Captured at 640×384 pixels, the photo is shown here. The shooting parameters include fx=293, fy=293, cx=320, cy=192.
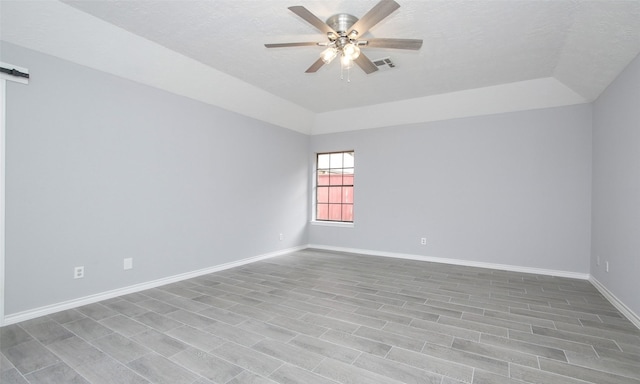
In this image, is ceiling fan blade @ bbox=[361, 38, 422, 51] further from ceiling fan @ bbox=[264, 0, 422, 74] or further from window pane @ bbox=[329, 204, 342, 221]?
window pane @ bbox=[329, 204, 342, 221]

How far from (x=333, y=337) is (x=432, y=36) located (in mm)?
3050

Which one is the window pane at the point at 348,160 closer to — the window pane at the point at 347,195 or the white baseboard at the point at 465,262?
the window pane at the point at 347,195

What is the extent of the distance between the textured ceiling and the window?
2353 mm

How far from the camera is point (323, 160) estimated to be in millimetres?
6680

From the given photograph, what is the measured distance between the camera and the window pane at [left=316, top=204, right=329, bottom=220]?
6.58 m

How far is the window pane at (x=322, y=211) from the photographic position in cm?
658

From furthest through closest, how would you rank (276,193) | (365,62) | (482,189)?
(276,193)
(482,189)
(365,62)

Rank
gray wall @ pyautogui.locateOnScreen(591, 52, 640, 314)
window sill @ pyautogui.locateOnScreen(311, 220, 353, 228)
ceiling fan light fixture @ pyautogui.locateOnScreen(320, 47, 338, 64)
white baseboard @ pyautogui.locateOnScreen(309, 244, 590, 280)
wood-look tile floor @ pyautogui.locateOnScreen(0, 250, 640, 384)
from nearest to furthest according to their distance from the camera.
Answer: wood-look tile floor @ pyautogui.locateOnScreen(0, 250, 640, 384), ceiling fan light fixture @ pyautogui.locateOnScreen(320, 47, 338, 64), gray wall @ pyautogui.locateOnScreen(591, 52, 640, 314), white baseboard @ pyautogui.locateOnScreen(309, 244, 590, 280), window sill @ pyautogui.locateOnScreen(311, 220, 353, 228)

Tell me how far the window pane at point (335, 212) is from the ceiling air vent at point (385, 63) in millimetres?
3313

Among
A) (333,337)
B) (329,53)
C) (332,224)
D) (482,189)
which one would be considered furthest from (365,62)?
(332,224)

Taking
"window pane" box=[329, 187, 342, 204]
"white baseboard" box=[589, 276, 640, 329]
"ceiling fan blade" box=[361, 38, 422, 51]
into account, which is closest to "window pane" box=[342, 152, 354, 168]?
"window pane" box=[329, 187, 342, 204]

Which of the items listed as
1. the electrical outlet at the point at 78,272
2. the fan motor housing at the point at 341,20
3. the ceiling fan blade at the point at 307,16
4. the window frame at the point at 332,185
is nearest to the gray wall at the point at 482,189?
the window frame at the point at 332,185

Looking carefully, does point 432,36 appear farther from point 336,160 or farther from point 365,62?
point 336,160

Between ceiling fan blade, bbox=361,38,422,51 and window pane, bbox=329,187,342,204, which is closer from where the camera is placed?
ceiling fan blade, bbox=361,38,422,51
